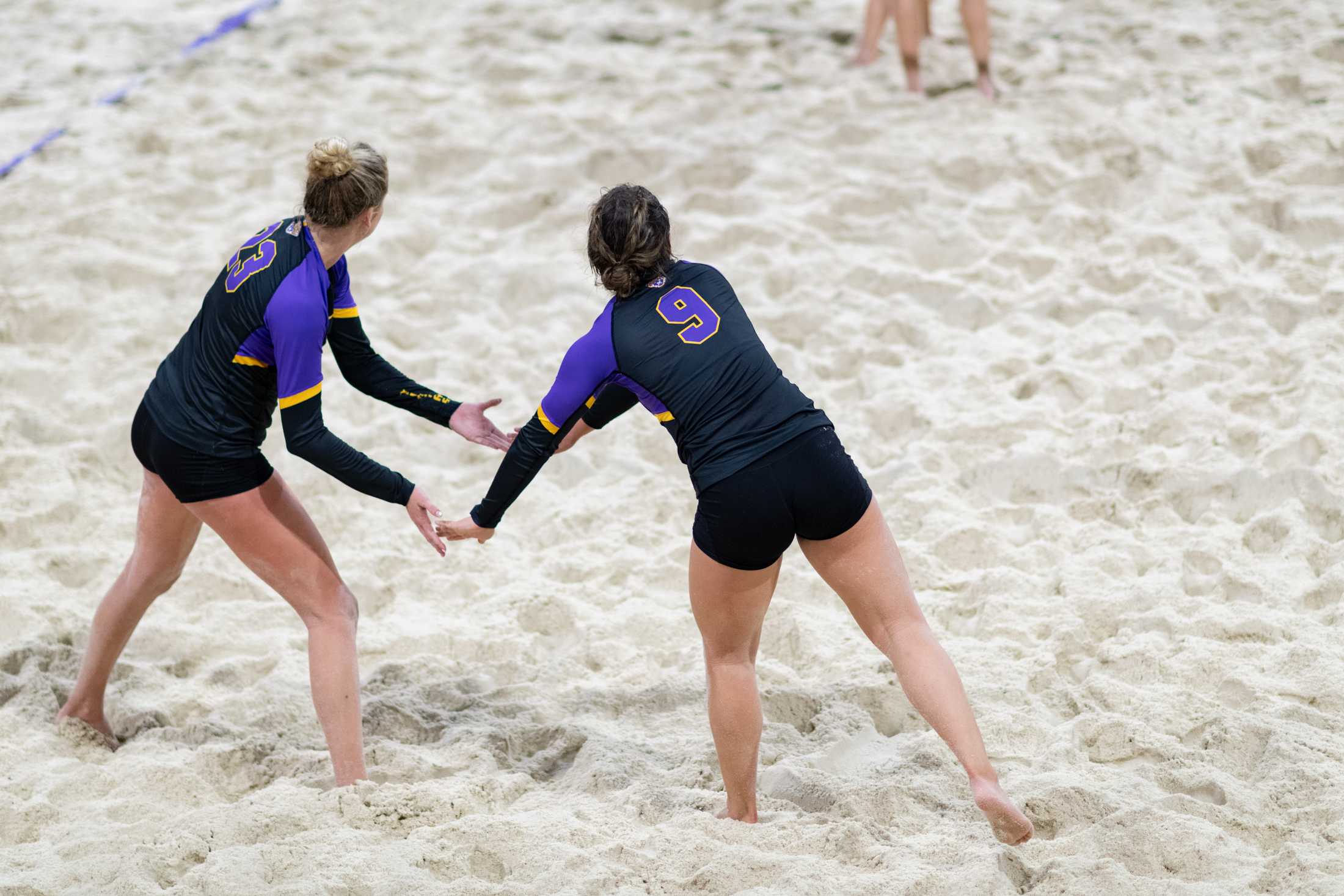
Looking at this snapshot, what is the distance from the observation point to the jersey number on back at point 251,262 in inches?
120

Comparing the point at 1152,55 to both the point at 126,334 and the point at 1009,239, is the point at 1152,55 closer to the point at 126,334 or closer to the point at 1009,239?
the point at 1009,239

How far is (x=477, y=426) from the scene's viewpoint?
342 centimetres

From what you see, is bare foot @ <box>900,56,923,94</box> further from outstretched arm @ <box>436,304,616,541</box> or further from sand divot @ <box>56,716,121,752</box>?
sand divot @ <box>56,716,121,752</box>

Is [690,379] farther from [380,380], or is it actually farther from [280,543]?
[280,543]

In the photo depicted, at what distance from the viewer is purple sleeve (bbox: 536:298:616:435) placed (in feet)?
9.31

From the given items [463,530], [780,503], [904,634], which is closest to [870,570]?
[904,634]

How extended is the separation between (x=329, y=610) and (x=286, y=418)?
554 millimetres

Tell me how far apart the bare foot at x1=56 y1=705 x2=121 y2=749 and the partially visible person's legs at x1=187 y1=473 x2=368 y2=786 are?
755mm

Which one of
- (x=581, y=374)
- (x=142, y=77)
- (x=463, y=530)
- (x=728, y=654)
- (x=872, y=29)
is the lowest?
(x=728, y=654)

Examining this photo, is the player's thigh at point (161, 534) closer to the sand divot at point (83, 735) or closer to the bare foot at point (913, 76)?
the sand divot at point (83, 735)

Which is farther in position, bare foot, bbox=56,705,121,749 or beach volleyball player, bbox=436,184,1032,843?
bare foot, bbox=56,705,121,749

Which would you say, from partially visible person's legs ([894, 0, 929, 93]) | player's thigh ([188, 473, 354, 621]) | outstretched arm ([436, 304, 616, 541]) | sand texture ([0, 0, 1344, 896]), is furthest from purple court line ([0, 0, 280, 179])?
outstretched arm ([436, 304, 616, 541])

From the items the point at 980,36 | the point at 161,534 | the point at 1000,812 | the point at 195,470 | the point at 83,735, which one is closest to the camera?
Result: the point at 1000,812

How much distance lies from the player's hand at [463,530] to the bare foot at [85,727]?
1195 millimetres
